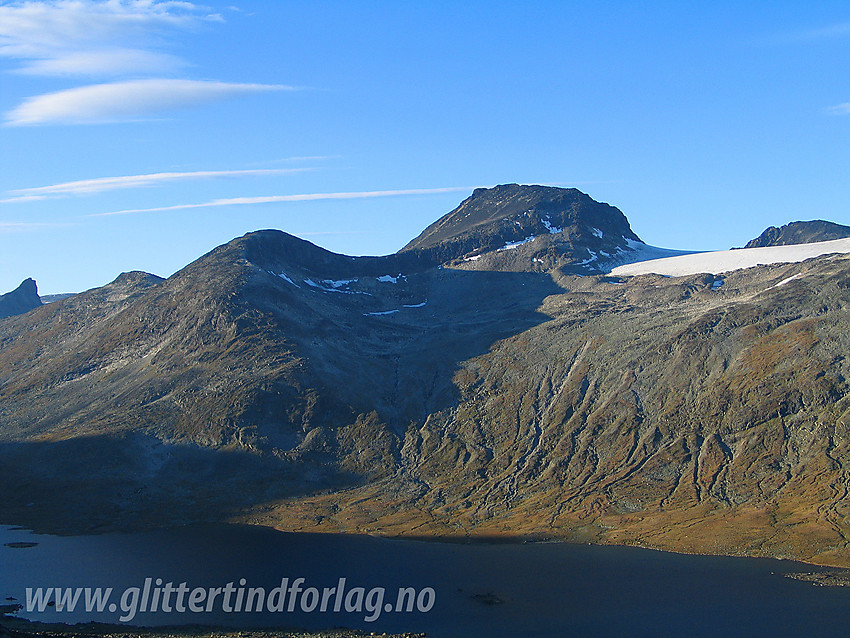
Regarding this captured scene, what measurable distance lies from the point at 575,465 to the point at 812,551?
5337 centimetres

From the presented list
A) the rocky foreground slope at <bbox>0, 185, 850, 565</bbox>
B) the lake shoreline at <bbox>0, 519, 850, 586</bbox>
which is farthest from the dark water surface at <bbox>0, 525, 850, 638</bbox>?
the rocky foreground slope at <bbox>0, 185, 850, 565</bbox>

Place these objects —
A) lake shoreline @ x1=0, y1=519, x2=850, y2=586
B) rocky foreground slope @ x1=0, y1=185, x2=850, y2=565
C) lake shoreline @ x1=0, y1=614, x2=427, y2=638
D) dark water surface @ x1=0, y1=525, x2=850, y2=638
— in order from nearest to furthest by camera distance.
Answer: lake shoreline @ x1=0, y1=614, x2=427, y2=638, dark water surface @ x1=0, y1=525, x2=850, y2=638, lake shoreline @ x1=0, y1=519, x2=850, y2=586, rocky foreground slope @ x1=0, y1=185, x2=850, y2=565

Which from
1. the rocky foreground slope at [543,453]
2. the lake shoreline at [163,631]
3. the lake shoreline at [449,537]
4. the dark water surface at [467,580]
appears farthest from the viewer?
the rocky foreground slope at [543,453]

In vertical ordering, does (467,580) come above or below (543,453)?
below

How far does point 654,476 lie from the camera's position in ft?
516

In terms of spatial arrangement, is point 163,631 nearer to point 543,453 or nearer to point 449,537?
point 449,537

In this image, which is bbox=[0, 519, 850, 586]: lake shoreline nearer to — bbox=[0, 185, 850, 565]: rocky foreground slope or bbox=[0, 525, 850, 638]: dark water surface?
bbox=[0, 185, 850, 565]: rocky foreground slope

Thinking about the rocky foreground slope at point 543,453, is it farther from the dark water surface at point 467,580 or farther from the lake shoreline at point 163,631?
the lake shoreline at point 163,631

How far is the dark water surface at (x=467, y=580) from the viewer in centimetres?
9588

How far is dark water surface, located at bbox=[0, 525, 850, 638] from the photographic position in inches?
3775

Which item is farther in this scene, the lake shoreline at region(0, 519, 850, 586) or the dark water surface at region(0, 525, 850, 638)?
the lake shoreline at region(0, 519, 850, 586)

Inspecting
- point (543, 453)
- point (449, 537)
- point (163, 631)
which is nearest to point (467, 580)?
point (449, 537)

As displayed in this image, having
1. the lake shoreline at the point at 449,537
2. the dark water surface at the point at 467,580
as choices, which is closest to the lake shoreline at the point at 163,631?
the dark water surface at the point at 467,580

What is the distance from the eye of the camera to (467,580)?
114 m
